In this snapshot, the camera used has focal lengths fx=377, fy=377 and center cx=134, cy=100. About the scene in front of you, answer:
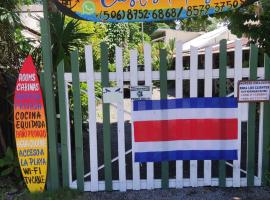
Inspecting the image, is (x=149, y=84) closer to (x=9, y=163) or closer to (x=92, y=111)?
(x=92, y=111)

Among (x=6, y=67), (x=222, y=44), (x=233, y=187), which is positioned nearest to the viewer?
(x=222, y=44)

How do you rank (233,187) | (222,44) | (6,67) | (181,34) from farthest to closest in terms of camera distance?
1. (181,34)
2. (6,67)
3. (233,187)
4. (222,44)

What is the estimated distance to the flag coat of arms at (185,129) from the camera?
4457 mm

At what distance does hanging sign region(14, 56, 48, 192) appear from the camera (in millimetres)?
4281

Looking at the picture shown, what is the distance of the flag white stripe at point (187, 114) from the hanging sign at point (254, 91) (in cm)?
21

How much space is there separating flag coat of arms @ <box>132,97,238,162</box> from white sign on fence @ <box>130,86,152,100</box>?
65 mm

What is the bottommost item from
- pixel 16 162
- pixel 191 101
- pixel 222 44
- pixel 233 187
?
pixel 233 187

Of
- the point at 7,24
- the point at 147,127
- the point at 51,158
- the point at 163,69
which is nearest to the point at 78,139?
the point at 51,158

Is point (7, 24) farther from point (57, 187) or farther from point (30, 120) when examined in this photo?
point (57, 187)

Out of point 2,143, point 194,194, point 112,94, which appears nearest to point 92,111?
point 112,94

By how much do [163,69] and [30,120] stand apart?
1.65 m

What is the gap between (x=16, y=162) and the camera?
4.72 m

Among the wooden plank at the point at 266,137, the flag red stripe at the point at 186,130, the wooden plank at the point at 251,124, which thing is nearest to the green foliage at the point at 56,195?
the flag red stripe at the point at 186,130

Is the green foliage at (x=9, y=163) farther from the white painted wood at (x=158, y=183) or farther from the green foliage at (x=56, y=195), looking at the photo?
the white painted wood at (x=158, y=183)
